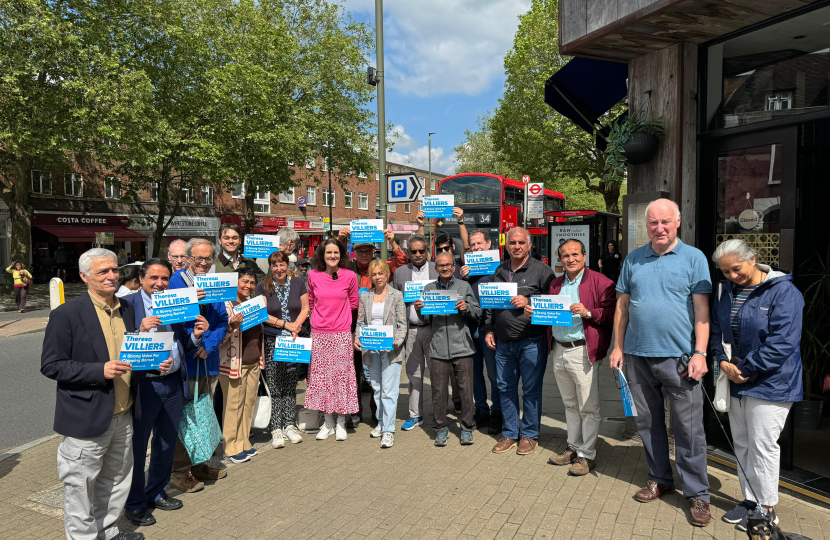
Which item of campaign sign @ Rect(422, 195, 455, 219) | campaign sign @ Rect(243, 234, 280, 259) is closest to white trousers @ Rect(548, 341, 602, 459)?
campaign sign @ Rect(422, 195, 455, 219)

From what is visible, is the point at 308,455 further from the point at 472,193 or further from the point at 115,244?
the point at 115,244

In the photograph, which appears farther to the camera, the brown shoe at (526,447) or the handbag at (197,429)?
the brown shoe at (526,447)

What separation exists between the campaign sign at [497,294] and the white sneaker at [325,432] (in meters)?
2.13

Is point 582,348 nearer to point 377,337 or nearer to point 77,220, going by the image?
point 377,337

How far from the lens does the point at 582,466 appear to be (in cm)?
458

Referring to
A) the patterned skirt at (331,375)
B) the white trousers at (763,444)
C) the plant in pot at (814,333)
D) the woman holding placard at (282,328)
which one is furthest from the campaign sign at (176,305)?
the plant in pot at (814,333)

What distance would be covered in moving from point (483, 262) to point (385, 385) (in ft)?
5.29

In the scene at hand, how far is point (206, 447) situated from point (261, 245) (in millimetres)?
2382

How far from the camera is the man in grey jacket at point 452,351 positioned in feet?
17.9

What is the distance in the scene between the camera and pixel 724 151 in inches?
193

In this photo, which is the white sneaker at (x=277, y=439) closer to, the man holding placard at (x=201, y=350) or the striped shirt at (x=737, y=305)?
the man holding placard at (x=201, y=350)

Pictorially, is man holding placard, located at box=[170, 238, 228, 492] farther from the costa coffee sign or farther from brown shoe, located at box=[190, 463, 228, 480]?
the costa coffee sign

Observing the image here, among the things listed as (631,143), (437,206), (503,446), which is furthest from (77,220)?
(631,143)

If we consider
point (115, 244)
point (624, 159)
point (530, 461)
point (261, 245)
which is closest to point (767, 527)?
point (530, 461)
